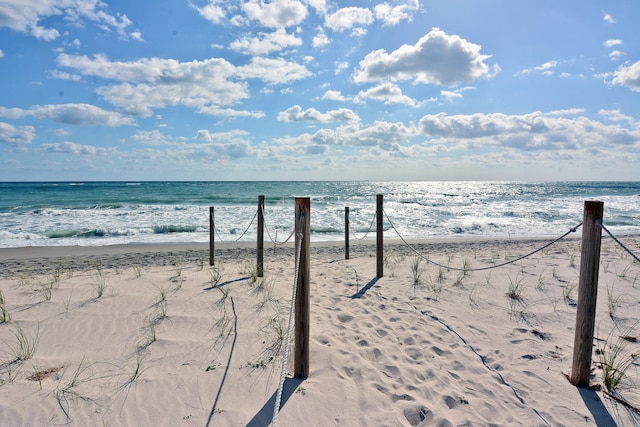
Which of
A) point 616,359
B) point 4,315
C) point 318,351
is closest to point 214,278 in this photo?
point 4,315

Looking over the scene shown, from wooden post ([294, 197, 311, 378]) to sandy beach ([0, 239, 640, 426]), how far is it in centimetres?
19

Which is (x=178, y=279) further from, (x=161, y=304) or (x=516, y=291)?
(x=516, y=291)

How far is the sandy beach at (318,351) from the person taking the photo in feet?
9.99

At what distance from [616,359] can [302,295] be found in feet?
11.5

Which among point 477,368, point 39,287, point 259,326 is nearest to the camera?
point 477,368

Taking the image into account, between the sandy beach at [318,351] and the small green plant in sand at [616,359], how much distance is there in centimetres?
3

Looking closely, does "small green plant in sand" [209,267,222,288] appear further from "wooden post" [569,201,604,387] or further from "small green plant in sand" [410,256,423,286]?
"wooden post" [569,201,604,387]

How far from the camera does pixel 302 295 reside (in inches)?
135

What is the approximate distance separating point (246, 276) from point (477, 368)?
453 cm

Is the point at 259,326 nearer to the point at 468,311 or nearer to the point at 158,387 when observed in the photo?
the point at 158,387

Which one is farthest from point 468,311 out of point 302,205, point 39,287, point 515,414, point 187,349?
point 39,287

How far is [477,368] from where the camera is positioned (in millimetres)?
3777

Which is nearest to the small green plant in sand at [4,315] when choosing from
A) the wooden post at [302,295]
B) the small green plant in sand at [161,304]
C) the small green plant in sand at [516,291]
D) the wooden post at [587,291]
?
the small green plant in sand at [161,304]

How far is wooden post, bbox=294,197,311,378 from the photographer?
3.34 meters
